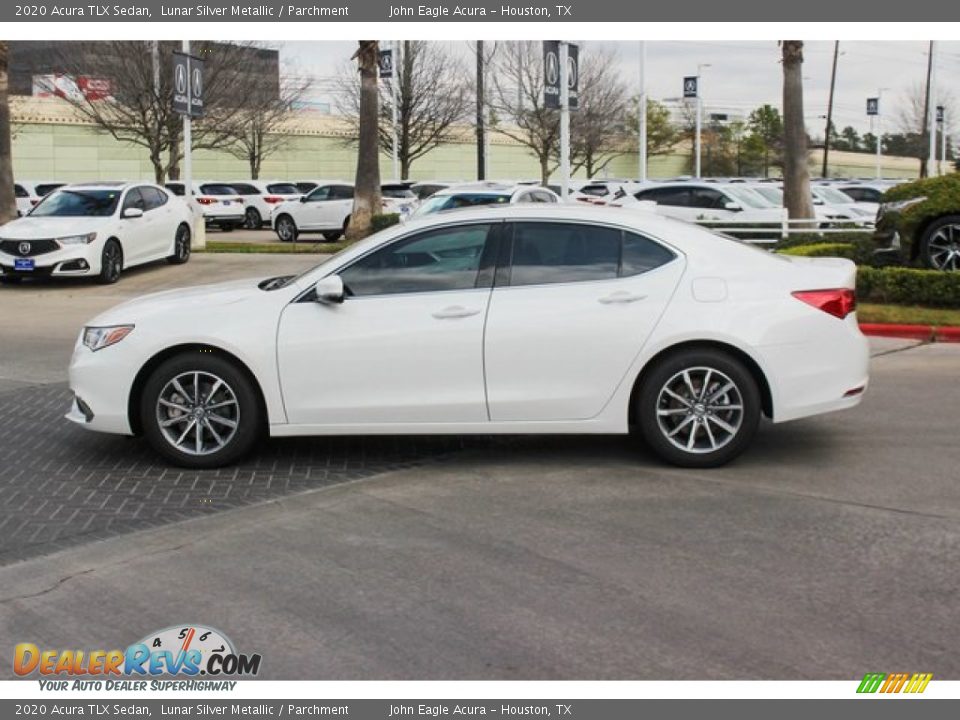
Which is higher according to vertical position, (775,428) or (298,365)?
(298,365)

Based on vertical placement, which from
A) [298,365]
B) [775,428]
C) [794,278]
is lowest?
[775,428]

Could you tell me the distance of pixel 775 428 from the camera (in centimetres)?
841

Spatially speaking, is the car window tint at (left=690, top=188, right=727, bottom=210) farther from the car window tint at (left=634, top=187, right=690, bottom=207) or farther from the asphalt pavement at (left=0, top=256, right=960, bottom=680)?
the asphalt pavement at (left=0, top=256, right=960, bottom=680)

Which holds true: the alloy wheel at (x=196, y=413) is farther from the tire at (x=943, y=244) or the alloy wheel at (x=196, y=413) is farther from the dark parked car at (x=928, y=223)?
the tire at (x=943, y=244)

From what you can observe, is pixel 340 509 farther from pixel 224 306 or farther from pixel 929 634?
pixel 929 634

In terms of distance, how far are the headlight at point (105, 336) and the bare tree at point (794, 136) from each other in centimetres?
1688

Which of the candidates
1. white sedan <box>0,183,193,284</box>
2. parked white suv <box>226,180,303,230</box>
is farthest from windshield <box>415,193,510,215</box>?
parked white suv <box>226,180,303,230</box>

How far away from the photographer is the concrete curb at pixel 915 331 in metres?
12.5

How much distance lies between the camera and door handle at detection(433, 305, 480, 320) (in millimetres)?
7145

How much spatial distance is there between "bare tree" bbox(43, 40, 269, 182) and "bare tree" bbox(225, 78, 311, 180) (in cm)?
53

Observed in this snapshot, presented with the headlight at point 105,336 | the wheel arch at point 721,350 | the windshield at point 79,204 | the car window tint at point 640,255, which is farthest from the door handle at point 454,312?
the windshield at point 79,204

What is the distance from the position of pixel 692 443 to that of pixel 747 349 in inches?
25.5

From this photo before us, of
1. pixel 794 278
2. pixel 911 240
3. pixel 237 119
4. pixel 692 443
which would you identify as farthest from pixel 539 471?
pixel 237 119

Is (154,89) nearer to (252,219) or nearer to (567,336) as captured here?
(252,219)
